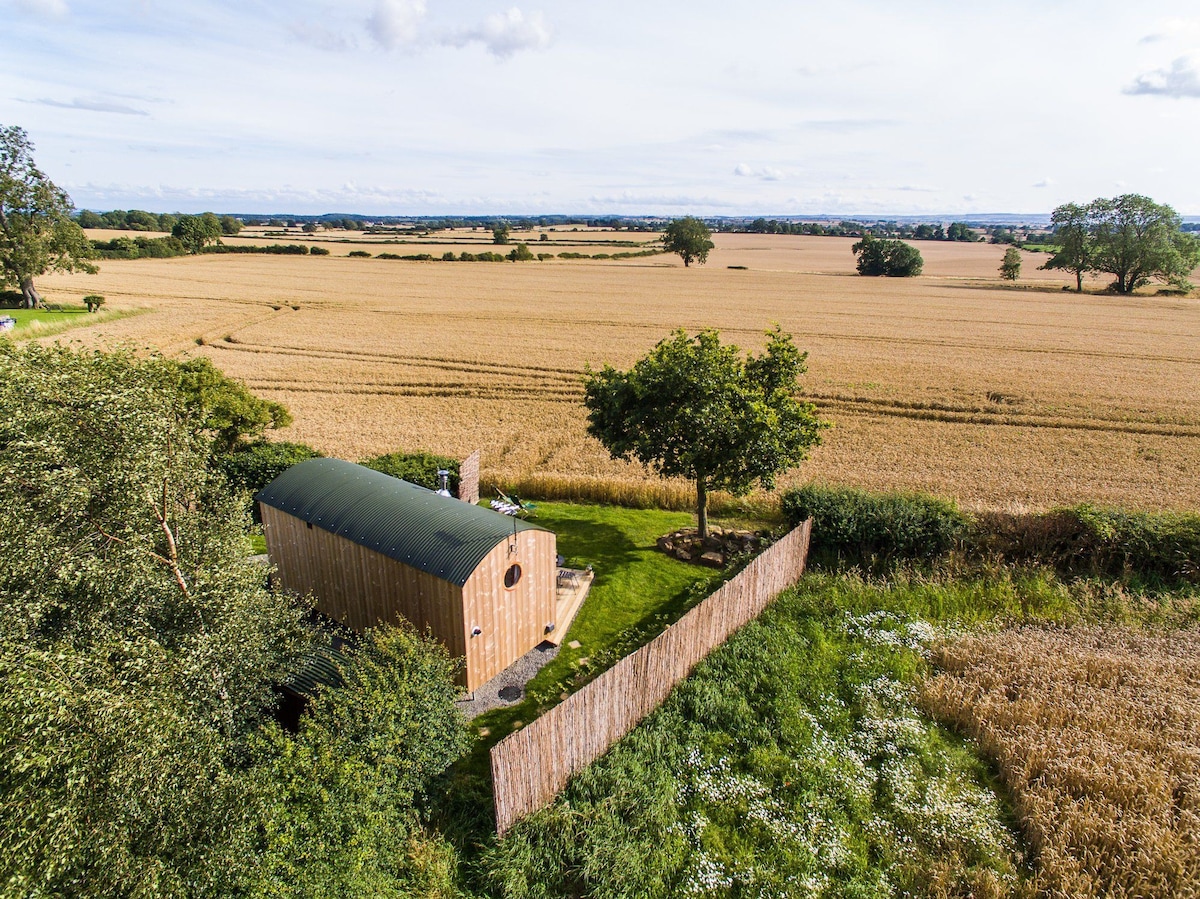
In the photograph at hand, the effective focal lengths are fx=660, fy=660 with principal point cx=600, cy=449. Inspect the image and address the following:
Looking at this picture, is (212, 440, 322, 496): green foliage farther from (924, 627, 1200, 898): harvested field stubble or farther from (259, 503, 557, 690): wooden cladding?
(924, 627, 1200, 898): harvested field stubble

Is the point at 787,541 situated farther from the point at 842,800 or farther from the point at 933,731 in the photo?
the point at 842,800

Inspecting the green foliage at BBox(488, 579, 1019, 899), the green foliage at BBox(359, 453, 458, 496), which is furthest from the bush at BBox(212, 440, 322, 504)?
the green foliage at BBox(488, 579, 1019, 899)

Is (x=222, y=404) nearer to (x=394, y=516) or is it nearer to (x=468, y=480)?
(x=468, y=480)

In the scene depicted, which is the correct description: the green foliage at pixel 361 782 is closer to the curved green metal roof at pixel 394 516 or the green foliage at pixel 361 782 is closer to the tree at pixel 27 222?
the curved green metal roof at pixel 394 516

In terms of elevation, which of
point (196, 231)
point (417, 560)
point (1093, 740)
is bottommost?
point (1093, 740)

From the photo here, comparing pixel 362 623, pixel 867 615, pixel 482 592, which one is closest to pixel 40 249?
pixel 362 623

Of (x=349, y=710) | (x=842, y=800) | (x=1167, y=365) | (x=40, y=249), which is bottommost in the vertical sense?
(x=842, y=800)

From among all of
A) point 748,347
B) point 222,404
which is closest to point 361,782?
point 222,404

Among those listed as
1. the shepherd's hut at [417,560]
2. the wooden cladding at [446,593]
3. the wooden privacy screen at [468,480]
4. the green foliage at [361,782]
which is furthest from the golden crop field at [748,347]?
the green foliage at [361,782]
